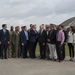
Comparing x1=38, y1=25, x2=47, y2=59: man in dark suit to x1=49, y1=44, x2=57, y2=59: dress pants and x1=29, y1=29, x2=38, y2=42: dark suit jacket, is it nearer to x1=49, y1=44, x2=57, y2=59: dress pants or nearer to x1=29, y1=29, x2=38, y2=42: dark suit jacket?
x1=29, y1=29, x2=38, y2=42: dark suit jacket

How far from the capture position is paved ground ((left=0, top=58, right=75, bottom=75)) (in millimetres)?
13133

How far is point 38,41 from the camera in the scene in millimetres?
18297

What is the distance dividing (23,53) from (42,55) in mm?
1124

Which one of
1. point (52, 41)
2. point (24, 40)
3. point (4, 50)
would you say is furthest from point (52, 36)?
point (4, 50)

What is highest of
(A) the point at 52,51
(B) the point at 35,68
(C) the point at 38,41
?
(C) the point at 38,41

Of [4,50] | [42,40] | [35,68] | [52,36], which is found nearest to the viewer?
[35,68]

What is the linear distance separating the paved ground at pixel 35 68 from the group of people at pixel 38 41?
1.42 meters

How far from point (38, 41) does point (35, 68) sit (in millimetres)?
4180

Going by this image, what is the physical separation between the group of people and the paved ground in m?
1.42

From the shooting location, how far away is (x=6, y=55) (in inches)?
714

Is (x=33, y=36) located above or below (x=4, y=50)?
above

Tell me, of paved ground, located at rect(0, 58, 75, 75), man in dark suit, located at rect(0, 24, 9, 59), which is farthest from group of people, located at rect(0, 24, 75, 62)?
paved ground, located at rect(0, 58, 75, 75)

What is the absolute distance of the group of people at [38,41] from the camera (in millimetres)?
16938

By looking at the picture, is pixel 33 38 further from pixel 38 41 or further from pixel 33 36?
pixel 38 41
